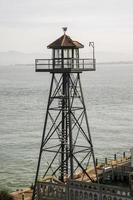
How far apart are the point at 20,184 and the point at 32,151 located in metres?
13.6

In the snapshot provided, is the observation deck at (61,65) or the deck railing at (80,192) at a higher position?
the observation deck at (61,65)

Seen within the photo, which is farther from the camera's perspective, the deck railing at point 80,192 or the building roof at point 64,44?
the building roof at point 64,44

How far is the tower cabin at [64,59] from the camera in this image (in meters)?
29.5

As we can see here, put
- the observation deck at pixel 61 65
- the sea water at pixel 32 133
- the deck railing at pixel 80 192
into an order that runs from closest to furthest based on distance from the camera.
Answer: the deck railing at pixel 80 192, the observation deck at pixel 61 65, the sea water at pixel 32 133

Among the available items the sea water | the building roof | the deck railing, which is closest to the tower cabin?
the building roof

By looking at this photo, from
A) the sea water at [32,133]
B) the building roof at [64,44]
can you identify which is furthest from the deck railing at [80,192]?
the sea water at [32,133]

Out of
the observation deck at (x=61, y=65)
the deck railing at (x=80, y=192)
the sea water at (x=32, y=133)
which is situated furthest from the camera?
the sea water at (x=32, y=133)

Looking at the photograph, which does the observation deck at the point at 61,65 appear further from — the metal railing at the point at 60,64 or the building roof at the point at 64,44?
the building roof at the point at 64,44

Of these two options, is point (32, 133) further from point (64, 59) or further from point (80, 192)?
point (80, 192)

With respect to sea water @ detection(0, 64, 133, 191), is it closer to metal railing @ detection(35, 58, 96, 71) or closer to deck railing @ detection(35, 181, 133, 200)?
metal railing @ detection(35, 58, 96, 71)

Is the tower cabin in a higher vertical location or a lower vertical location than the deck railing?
higher

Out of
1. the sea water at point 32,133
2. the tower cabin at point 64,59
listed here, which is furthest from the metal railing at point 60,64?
the sea water at point 32,133

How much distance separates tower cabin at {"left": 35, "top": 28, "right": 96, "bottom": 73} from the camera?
29.5 metres

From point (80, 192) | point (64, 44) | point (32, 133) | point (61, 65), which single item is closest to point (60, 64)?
point (61, 65)
